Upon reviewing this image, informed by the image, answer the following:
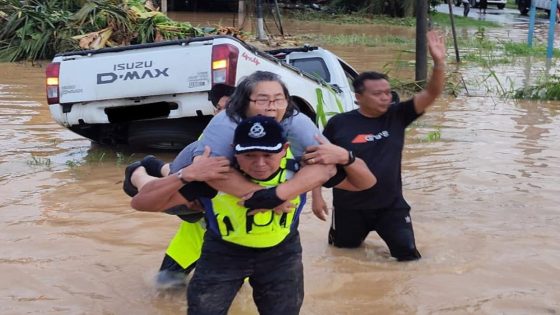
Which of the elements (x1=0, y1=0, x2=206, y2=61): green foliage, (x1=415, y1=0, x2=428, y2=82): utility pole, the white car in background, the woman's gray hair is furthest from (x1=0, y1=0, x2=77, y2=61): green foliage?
the white car in background

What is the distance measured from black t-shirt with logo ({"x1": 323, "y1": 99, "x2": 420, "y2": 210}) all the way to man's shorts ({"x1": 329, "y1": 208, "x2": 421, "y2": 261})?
10 centimetres

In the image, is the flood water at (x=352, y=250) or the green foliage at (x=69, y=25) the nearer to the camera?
the flood water at (x=352, y=250)

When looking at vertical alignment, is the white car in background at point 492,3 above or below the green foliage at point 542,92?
above

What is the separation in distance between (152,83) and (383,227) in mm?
3313

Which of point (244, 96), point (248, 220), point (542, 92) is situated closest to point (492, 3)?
point (542, 92)

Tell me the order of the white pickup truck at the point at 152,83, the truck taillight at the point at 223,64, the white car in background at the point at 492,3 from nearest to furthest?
the truck taillight at the point at 223,64, the white pickup truck at the point at 152,83, the white car in background at the point at 492,3

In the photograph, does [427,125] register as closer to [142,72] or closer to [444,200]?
[444,200]

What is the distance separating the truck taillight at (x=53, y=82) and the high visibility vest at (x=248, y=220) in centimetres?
501

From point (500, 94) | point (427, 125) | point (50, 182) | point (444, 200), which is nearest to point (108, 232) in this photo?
point (50, 182)

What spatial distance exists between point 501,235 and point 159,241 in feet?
8.50

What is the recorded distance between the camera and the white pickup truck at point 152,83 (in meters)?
7.58

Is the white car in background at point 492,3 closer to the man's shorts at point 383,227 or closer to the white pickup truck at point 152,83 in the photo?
the white pickup truck at point 152,83

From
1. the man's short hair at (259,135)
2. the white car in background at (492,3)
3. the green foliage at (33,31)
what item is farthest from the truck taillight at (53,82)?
the white car in background at (492,3)

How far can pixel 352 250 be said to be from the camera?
5.63 m
